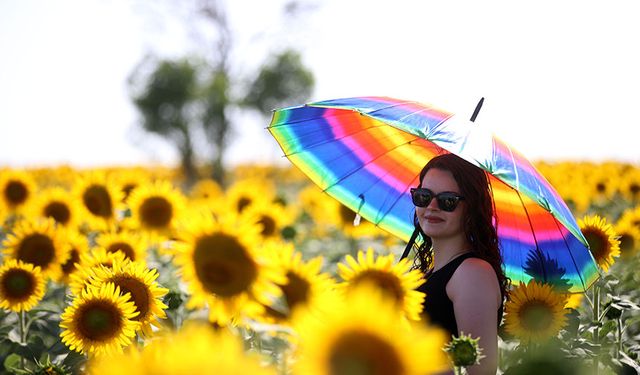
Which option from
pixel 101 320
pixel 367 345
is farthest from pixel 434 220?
pixel 367 345

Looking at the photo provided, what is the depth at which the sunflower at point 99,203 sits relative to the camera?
18.0 feet

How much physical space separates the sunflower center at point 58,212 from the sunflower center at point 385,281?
12.1 feet

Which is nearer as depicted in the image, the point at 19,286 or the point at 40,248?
the point at 19,286

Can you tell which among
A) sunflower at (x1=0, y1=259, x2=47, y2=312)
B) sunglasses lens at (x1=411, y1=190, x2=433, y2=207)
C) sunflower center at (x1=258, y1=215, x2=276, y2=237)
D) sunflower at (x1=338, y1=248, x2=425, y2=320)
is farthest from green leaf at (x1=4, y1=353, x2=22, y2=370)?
sunflower center at (x1=258, y1=215, x2=276, y2=237)

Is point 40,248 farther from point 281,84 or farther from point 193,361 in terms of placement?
point 281,84

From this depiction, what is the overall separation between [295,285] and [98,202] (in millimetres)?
3475

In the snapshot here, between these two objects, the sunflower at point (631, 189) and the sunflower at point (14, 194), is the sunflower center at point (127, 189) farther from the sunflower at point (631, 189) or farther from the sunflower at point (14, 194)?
the sunflower at point (631, 189)

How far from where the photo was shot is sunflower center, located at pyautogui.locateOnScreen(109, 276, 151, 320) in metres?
2.60

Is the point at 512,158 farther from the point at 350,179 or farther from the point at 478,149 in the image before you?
the point at 350,179

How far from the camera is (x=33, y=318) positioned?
3.83 m

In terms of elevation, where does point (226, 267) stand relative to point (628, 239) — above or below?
above

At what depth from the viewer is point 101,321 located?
8.43ft

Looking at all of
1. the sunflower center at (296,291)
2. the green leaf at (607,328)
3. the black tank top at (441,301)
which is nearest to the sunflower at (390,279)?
the sunflower center at (296,291)

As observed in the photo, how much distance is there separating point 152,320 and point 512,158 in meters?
1.61
